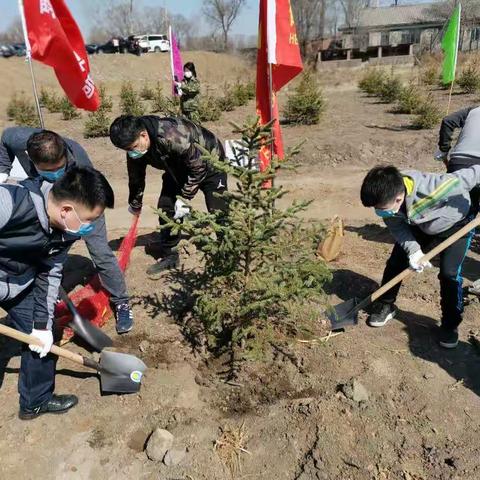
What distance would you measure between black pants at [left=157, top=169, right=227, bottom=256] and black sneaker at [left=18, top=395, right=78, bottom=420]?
1.87 m

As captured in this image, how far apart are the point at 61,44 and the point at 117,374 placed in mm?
3554

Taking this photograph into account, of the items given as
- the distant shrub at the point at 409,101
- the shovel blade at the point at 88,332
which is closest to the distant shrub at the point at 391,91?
the distant shrub at the point at 409,101

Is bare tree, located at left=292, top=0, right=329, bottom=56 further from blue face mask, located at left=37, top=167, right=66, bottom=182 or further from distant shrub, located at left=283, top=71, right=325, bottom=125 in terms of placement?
blue face mask, located at left=37, top=167, right=66, bottom=182

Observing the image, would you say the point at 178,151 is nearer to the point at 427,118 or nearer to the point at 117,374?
the point at 117,374

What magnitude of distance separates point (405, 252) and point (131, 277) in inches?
100.0

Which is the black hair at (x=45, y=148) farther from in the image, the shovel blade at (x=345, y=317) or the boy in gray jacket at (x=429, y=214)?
the shovel blade at (x=345, y=317)

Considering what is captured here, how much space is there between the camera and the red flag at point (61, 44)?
15.5 feet

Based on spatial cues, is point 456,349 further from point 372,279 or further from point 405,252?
point 372,279

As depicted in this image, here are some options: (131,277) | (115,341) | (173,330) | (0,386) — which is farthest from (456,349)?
(0,386)

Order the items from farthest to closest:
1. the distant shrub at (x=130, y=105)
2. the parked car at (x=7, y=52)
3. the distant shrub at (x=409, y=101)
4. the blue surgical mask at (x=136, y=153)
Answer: the parked car at (x=7, y=52) → the distant shrub at (x=130, y=105) → the distant shrub at (x=409, y=101) → the blue surgical mask at (x=136, y=153)

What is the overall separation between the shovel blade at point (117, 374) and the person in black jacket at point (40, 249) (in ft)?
0.76

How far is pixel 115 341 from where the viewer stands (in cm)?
357

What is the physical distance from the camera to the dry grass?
100 inches

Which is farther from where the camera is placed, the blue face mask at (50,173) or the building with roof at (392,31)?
the building with roof at (392,31)
